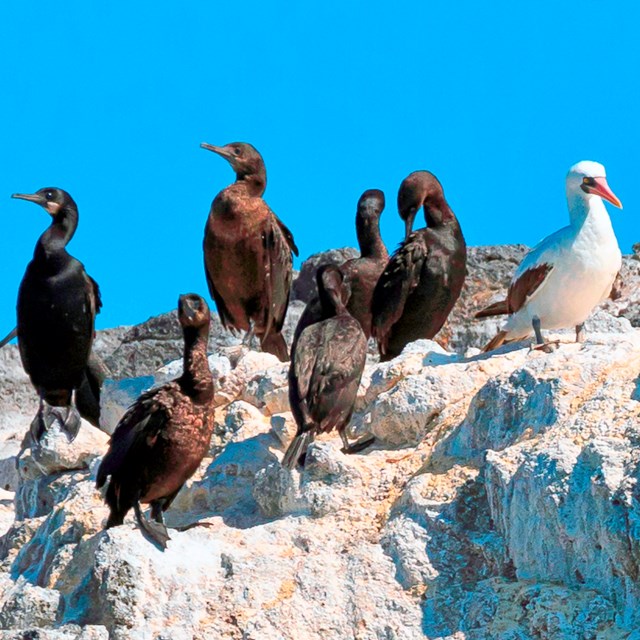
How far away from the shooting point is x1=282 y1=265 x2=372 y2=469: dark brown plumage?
8750 millimetres

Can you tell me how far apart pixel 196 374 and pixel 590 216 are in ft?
9.79

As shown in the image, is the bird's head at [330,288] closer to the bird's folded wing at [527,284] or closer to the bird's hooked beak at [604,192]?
the bird's folded wing at [527,284]

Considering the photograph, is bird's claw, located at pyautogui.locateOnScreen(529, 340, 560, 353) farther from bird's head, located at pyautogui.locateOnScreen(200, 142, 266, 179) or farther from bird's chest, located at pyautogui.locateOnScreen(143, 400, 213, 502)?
bird's head, located at pyautogui.locateOnScreen(200, 142, 266, 179)

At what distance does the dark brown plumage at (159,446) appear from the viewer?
27.6ft

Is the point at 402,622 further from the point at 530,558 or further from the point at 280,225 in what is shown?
the point at 280,225

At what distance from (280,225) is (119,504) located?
466cm

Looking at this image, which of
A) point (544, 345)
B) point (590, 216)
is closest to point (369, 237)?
point (590, 216)

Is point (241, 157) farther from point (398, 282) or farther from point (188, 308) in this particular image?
point (188, 308)

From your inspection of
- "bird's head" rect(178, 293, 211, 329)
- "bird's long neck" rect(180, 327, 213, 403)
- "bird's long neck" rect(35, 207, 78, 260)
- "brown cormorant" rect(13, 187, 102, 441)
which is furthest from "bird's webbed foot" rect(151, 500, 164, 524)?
"bird's long neck" rect(35, 207, 78, 260)

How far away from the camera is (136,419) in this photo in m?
8.51

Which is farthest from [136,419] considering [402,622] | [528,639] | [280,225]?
[280,225]

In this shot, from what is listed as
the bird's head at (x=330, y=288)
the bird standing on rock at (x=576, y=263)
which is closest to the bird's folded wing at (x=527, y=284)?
the bird standing on rock at (x=576, y=263)

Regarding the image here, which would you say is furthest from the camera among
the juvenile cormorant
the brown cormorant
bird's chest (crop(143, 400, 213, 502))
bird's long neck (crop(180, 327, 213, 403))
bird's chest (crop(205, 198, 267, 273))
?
the juvenile cormorant

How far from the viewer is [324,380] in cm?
897
